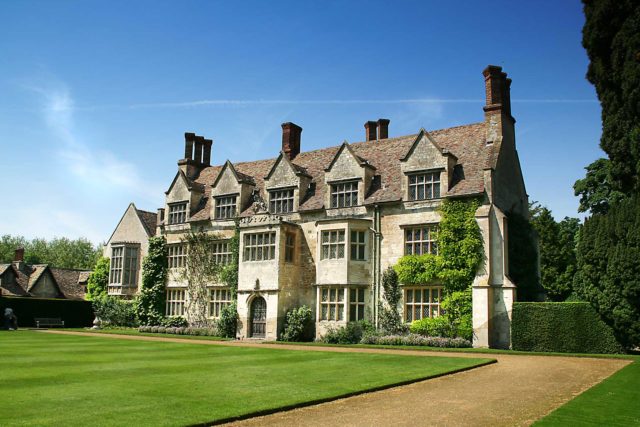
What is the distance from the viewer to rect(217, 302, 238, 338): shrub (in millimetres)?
30484

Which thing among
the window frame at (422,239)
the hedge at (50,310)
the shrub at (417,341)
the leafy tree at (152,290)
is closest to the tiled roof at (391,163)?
→ the window frame at (422,239)

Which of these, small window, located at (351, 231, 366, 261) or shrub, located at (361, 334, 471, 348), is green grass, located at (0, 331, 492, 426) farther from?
small window, located at (351, 231, 366, 261)

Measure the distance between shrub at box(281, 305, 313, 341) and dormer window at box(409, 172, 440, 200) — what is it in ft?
26.3

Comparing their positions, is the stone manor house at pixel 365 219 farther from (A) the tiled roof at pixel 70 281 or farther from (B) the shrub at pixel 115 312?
(A) the tiled roof at pixel 70 281

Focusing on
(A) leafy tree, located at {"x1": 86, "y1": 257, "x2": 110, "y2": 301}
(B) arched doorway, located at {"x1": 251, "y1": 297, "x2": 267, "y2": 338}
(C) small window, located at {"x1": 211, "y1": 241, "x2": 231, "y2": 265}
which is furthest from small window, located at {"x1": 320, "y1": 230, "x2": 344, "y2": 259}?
(A) leafy tree, located at {"x1": 86, "y1": 257, "x2": 110, "y2": 301}

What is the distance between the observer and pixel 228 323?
3047 cm

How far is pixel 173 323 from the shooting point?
115 feet

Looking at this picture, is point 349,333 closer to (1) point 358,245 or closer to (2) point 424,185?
(1) point 358,245

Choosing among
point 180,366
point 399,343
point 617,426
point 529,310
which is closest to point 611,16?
point 529,310

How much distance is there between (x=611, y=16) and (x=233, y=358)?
19.1 metres

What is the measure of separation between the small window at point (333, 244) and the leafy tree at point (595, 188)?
66.3 ft

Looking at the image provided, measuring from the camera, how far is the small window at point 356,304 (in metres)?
27.9

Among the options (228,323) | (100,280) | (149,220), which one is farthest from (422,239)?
(100,280)

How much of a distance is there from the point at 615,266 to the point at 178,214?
27046 millimetres
